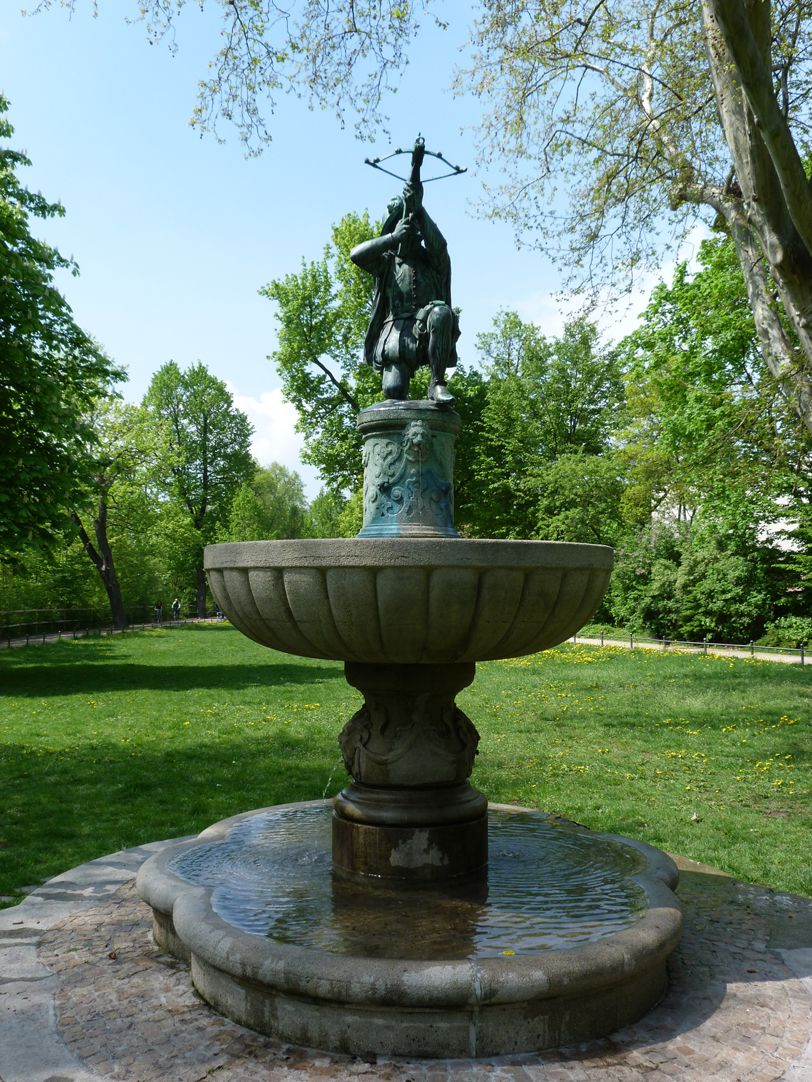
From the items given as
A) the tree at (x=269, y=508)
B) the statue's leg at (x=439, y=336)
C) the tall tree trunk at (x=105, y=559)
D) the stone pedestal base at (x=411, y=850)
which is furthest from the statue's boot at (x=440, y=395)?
the tree at (x=269, y=508)

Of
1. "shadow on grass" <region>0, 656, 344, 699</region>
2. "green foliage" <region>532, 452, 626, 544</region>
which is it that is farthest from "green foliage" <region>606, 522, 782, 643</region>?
"shadow on grass" <region>0, 656, 344, 699</region>

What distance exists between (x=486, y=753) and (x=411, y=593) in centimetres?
760

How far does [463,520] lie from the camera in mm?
38031

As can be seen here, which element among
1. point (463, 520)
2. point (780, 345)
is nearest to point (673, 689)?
point (780, 345)

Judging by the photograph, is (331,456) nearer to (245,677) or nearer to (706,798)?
(245,677)

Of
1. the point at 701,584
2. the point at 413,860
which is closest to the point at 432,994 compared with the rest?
the point at 413,860

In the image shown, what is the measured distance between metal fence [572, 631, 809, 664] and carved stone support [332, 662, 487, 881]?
17968 mm

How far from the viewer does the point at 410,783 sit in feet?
15.7

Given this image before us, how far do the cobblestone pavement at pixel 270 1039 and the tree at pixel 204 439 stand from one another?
4933 centimetres

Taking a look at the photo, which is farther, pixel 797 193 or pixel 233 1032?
pixel 797 193

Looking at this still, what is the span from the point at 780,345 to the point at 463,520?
2771cm

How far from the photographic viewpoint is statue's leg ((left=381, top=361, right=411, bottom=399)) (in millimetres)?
6418

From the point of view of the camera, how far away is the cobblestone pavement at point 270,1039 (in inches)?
124

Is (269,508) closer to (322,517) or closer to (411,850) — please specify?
(322,517)
